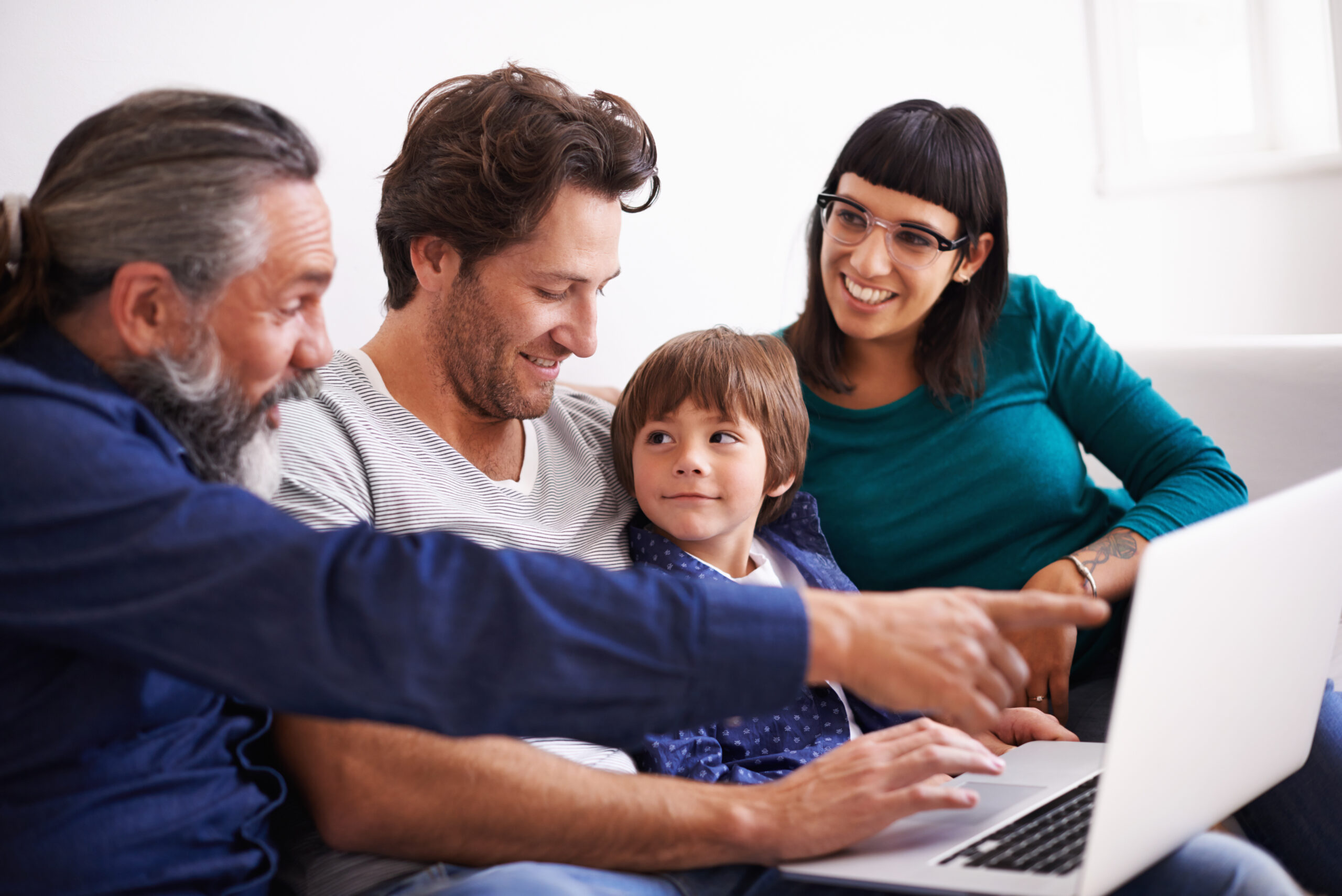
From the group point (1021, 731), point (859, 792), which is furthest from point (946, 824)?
point (1021, 731)

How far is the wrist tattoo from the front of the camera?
163 cm

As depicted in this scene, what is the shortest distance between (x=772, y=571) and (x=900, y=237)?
63cm

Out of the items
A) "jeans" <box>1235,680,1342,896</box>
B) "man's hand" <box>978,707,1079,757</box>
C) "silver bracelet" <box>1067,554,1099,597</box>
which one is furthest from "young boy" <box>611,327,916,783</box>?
"jeans" <box>1235,680,1342,896</box>

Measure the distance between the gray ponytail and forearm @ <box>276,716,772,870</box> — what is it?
18.9 inches

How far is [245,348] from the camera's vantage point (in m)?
0.93

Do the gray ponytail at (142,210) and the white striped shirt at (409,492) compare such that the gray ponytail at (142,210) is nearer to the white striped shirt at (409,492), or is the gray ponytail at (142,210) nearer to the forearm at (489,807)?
the white striped shirt at (409,492)

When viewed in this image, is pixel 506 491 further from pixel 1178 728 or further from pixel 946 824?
pixel 1178 728

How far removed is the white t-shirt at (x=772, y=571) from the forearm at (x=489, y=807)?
0.45 m

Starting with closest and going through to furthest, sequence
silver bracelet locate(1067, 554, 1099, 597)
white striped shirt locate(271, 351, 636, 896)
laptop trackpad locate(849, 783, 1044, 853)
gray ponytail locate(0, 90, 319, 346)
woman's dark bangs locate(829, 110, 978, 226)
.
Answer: gray ponytail locate(0, 90, 319, 346) < laptop trackpad locate(849, 783, 1044, 853) < white striped shirt locate(271, 351, 636, 896) < silver bracelet locate(1067, 554, 1099, 597) < woman's dark bangs locate(829, 110, 978, 226)

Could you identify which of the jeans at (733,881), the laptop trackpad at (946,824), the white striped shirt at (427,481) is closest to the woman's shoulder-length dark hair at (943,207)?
the white striped shirt at (427,481)

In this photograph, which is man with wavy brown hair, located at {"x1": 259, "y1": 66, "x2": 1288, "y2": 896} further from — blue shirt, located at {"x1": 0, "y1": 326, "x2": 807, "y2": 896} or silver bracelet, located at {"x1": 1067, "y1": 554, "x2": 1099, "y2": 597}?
silver bracelet, located at {"x1": 1067, "y1": 554, "x2": 1099, "y2": 597}

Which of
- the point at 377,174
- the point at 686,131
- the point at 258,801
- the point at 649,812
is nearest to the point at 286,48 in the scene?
the point at 377,174

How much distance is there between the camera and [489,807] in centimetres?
105

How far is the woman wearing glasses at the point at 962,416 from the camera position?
1.76 meters
